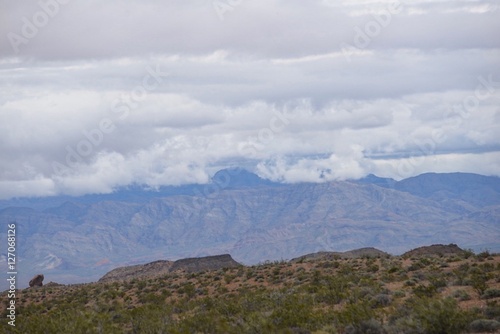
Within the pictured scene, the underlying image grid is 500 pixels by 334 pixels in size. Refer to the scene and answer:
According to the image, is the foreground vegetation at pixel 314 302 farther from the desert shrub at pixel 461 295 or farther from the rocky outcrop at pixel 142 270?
the rocky outcrop at pixel 142 270

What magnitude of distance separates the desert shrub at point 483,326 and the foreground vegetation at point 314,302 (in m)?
0.03

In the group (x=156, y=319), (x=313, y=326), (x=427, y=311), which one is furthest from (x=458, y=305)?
(x=156, y=319)

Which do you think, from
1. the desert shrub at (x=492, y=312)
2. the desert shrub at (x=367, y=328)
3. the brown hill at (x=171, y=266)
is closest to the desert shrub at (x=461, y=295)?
the desert shrub at (x=492, y=312)

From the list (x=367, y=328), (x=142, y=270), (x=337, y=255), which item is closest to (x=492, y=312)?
(x=367, y=328)

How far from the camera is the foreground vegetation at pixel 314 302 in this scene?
81.1 ft

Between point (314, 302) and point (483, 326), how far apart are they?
1096 cm

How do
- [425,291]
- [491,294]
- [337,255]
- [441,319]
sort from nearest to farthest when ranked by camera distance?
[441,319] < [491,294] < [425,291] < [337,255]

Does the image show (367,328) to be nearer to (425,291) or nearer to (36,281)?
(425,291)

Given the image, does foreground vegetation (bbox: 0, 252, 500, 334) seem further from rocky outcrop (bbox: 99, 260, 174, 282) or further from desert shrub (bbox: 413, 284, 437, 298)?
rocky outcrop (bbox: 99, 260, 174, 282)

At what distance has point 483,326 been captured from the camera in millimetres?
22812

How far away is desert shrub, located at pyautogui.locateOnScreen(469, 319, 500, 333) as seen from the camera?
2267 cm

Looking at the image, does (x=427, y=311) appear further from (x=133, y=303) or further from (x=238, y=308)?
(x=133, y=303)

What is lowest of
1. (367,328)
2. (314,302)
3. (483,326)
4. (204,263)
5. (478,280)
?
(483,326)

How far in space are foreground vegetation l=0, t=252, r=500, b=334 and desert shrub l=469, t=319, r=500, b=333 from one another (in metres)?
0.03
